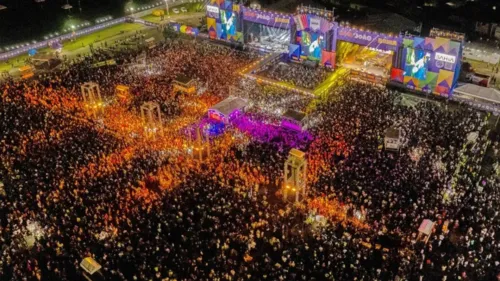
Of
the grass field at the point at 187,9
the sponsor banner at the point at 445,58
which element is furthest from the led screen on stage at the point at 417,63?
the grass field at the point at 187,9

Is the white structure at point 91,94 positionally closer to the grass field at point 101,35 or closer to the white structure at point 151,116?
the white structure at point 151,116

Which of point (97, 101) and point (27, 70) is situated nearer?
point (97, 101)

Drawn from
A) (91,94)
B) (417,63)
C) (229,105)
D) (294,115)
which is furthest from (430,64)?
(91,94)

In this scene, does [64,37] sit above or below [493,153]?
above

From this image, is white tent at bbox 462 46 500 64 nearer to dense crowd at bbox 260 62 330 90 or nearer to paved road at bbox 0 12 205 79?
dense crowd at bbox 260 62 330 90

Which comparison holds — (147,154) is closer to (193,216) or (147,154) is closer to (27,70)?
(193,216)

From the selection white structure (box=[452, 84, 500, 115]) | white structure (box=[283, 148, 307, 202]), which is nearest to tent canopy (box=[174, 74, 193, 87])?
white structure (box=[283, 148, 307, 202])

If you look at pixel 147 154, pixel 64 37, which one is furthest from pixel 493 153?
pixel 64 37
